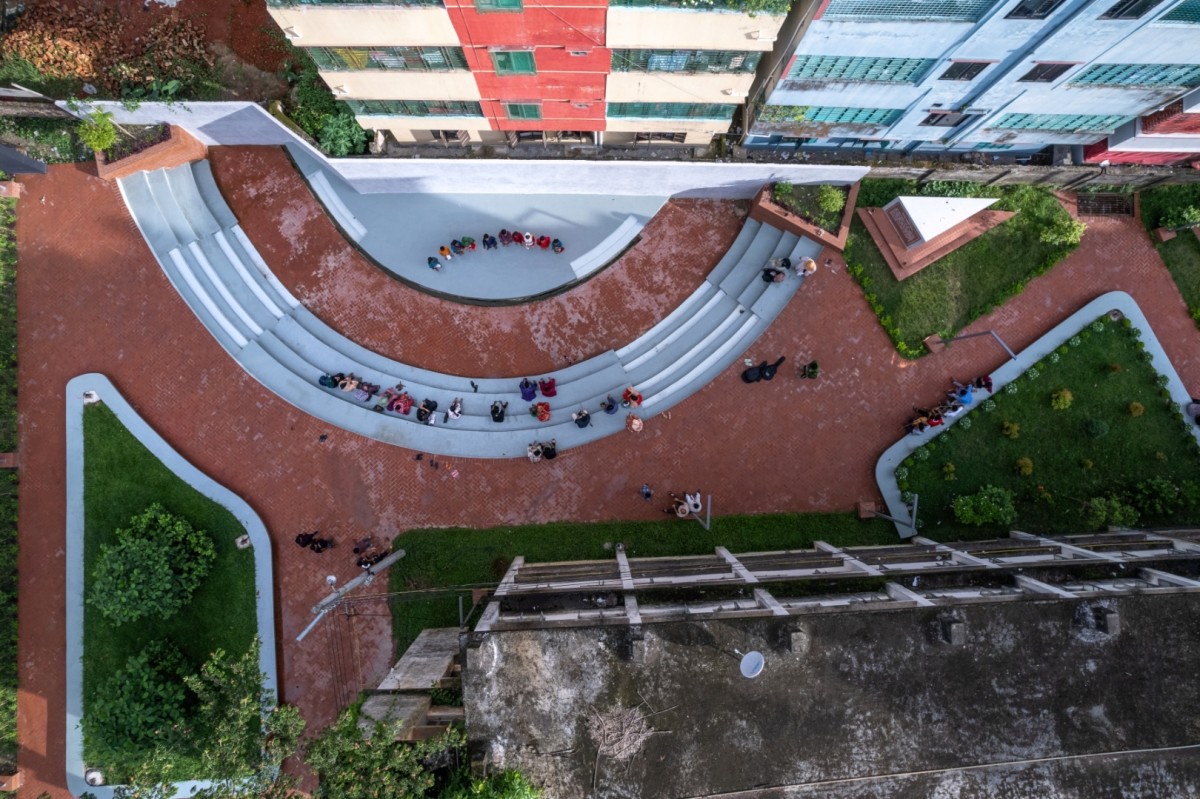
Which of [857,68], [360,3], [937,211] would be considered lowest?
[937,211]

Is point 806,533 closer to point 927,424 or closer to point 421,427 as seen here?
point 927,424

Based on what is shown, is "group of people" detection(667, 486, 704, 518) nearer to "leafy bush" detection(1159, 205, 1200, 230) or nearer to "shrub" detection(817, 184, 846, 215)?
"shrub" detection(817, 184, 846, 215)

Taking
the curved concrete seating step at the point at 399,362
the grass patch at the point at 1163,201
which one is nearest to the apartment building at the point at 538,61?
the curved concrete seating step at the point at 399,362

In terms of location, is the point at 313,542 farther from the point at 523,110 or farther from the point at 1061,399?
the point at 1061,399

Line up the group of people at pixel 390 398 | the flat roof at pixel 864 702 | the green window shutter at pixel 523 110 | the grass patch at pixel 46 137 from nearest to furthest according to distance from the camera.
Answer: the flat roof at pixel 864 702 → the green window shutter at pixel 523 110 → the grass patch at pixel 46 137 → the group of people at pixel 390 398

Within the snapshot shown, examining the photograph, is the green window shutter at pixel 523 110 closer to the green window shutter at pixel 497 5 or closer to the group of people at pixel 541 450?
the green window shutter at pixel 497 5

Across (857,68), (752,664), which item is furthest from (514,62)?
(752,664)
